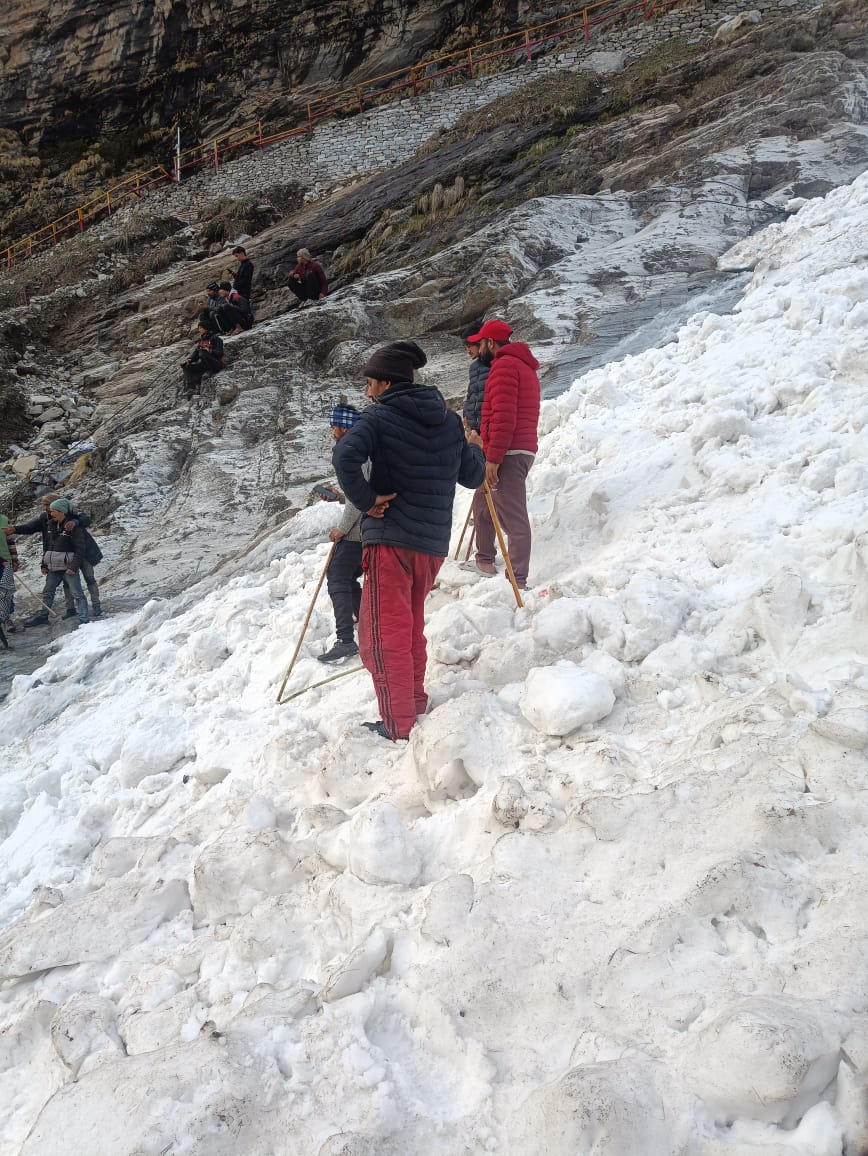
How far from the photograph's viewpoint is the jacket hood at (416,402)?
3.63m

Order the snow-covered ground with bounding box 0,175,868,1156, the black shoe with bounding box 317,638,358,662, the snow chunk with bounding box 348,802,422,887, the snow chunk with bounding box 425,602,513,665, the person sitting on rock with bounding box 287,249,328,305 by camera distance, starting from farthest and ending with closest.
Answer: the person sitting on rock with bounding box 287,249,328,305, the black shoe with bounding box 317,638,358,662, the snow chunk with bounding box 425,602,513,665, the snow chunk with bounding box 348,802,422,887, the snow-covered ground with bounding box 0,175,868,1156

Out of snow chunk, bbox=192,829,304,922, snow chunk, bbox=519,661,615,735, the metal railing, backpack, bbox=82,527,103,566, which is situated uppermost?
the metal railing

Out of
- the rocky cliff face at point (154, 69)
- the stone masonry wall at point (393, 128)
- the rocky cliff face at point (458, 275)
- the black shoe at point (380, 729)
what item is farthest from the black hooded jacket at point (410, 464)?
the rocky cliff face at point (154, 69)

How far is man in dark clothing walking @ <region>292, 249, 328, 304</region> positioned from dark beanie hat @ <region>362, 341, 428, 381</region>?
12014 millimetres

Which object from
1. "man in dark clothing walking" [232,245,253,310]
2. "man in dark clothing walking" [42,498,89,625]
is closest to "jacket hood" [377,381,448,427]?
"man in dark clothing walking" [42,498,89,625]

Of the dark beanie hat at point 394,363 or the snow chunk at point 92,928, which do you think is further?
the dark beanie hat at point 394,363

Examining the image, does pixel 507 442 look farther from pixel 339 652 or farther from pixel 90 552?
pixel 90 552

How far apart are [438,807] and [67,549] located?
6810 millimetres

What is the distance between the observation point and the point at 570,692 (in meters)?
3.10

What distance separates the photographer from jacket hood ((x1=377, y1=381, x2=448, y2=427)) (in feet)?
11.9

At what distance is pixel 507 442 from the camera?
4.98m

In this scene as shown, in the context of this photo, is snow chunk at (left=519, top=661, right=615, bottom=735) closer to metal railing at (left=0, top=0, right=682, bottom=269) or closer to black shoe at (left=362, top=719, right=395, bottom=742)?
black shoe at (left=362, top=719, right=395, bottom=742)

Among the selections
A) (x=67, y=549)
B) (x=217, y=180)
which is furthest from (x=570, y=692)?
(x=217, y=180)

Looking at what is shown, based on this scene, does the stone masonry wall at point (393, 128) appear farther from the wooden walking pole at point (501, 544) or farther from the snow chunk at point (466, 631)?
the snow chunk at point (466, 631)
